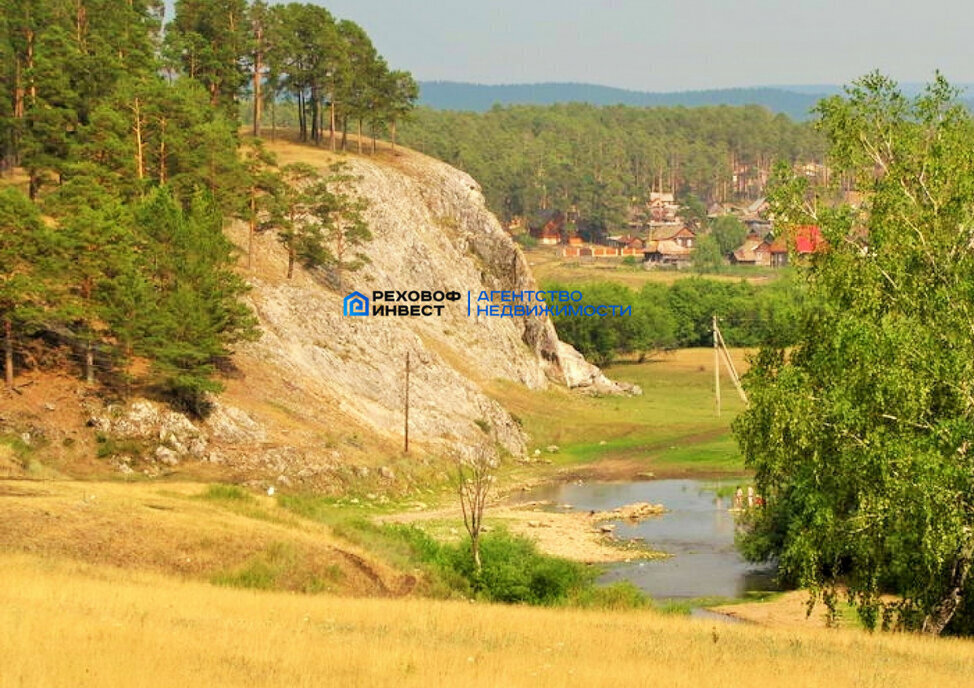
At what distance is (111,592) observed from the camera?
29.7 m

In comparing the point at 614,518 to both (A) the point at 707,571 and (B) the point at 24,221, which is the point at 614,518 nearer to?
(A) the point at 707,571

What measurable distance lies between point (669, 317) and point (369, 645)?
134 metres

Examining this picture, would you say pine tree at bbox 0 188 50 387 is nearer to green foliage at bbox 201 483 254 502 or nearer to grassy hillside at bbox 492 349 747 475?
green foliage at bbox 201 483 254 502

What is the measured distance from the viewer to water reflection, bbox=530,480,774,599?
54812mm

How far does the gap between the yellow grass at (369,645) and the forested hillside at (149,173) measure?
35.7 meters

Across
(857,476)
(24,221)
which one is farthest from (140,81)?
(857,476)

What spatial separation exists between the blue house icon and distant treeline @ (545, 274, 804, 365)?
150 feet

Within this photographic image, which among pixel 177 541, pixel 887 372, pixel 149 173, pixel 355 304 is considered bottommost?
pixel 177 541

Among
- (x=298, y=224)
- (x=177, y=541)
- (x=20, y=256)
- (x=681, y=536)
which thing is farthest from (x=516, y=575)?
(x=298, y=224)

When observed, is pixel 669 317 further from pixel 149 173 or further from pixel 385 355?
pixel 149 173

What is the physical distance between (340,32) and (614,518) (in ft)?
234

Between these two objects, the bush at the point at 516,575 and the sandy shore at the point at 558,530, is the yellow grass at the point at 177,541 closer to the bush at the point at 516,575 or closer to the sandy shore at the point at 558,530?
the bush at the point at 516,575

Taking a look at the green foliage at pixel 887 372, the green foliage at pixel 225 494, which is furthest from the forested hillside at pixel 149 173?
the green foliage at pixel 887 372

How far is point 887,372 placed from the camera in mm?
30984
